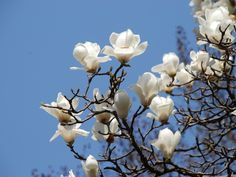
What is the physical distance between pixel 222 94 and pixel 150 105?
4.91 metres

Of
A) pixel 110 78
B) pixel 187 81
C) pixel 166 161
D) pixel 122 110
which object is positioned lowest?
pixel 166 161

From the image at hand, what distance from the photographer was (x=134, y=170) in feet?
7.09

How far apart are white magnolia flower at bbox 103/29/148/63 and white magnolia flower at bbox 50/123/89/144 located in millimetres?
354

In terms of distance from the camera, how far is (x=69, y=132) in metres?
2.21

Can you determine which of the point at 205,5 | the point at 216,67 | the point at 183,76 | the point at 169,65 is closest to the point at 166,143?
the point at 169,65

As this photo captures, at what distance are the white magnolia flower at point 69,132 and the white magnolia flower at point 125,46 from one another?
35cm

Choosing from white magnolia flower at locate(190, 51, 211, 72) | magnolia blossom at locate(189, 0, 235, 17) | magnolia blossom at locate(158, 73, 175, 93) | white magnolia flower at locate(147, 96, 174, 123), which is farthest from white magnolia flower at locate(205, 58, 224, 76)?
magnolia blossom at locate(189, 0, 235, 17)

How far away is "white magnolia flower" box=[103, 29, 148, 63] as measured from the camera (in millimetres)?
2090

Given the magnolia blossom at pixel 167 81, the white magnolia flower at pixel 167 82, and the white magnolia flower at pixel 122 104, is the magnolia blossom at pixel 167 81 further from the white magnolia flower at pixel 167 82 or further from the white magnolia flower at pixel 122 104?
the white magnolia flower at pixel 122 104

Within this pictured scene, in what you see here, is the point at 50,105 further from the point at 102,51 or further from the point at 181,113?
the point at 181,113

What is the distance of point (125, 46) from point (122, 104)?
0.28 meters

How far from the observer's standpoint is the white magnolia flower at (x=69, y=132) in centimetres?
220

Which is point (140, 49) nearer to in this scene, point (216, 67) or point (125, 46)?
point (125, 46)

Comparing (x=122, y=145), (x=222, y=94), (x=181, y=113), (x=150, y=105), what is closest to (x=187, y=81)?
(x=181, y=113)
